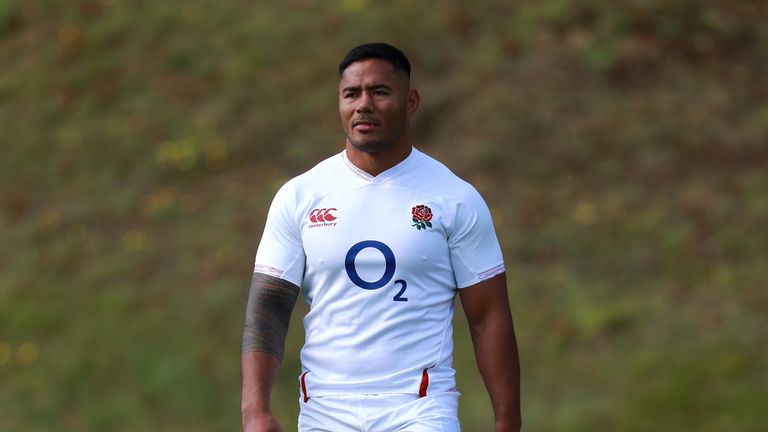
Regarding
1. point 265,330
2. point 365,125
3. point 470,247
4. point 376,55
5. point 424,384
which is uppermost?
point 376,55

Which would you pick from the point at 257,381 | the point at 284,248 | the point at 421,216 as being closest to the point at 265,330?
the point at 257,381

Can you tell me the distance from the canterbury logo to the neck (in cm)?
26

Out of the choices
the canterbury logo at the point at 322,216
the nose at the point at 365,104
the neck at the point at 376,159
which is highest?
the nose at the point at 365,104

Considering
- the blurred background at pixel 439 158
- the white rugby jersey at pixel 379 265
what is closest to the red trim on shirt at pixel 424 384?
the white rugby jersey at pixel 379 265

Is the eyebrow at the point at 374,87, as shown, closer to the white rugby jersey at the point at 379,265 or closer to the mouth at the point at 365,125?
the mouth at the point at 365,125

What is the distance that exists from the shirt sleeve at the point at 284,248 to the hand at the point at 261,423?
0.62 m

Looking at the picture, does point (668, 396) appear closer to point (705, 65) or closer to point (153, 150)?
point (705, 65)

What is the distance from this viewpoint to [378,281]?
6031 millimetres

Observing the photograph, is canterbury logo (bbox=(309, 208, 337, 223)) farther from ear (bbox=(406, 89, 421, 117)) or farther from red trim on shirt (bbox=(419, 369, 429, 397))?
red trim on shirt (bbox=(419, 369, 429, 397))

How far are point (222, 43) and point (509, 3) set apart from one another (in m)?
3.24

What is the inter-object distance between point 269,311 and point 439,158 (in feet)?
29.0

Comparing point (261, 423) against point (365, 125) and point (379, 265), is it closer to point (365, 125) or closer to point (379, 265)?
point (379, 265)

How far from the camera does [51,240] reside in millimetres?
15391

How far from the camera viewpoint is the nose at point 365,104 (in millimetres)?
6113
